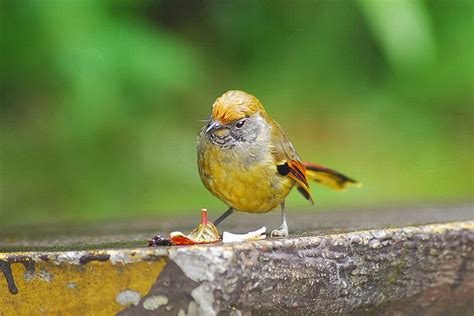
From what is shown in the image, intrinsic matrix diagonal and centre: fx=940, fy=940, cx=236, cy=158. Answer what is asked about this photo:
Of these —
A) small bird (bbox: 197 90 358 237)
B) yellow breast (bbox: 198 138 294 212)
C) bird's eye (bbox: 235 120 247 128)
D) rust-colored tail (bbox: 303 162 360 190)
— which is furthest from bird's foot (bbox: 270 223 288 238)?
rust-colored tail (bbox: 303 162 360 190)

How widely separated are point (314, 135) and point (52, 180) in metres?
1.75

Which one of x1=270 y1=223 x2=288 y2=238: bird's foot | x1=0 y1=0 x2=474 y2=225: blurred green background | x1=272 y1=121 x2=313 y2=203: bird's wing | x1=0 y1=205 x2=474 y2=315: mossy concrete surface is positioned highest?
x1=0 y1=0 x2=474 y2=225: blurred green background

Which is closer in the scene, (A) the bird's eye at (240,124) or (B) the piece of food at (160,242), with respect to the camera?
(B) the piece of food at (160,242)

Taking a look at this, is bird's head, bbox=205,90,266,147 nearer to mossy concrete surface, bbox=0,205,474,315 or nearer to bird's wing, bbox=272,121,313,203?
bird's wing, bbox=272,121,313,203

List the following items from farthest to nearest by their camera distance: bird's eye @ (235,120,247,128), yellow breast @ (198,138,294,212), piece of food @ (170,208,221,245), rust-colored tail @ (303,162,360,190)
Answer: rust-colored tail @ (303,162,360,190)
bird's eye @ (235,120,247,128)
yellow breast @ (198,138,294,212)
piece of food @ (170,208,221,245)

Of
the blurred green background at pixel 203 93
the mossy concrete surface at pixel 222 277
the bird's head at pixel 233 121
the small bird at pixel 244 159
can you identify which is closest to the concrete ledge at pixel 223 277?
the mossy concrete surface at pixel 222 277

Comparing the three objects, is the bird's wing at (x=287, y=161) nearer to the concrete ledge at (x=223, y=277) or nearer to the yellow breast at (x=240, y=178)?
the yellow breast at (x=240, y=178)

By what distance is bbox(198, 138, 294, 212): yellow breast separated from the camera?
3035 mm

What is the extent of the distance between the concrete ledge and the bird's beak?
625 millimetres

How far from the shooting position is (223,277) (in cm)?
225

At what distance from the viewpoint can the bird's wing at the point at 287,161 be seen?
124 inches

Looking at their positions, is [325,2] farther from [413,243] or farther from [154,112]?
[413,243]

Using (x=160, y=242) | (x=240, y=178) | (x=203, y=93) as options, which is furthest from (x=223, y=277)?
(x=203, y=93)

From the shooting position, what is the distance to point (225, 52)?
6.41 meters
